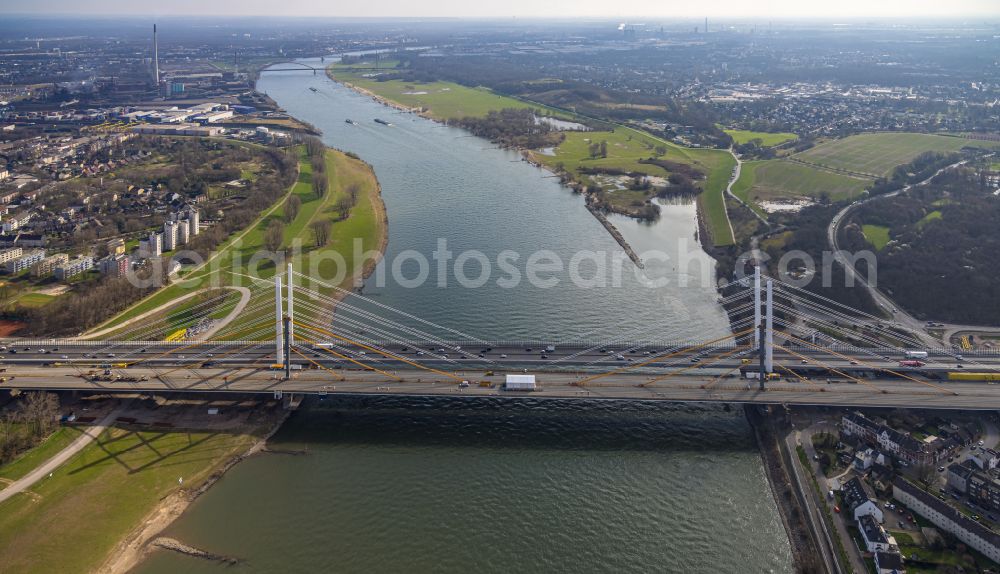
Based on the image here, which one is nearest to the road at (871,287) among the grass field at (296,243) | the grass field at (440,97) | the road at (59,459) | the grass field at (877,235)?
the grass field at (877,235)

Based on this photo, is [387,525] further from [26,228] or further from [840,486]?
[26,228]

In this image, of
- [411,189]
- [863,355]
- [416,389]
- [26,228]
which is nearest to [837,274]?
[863,355]

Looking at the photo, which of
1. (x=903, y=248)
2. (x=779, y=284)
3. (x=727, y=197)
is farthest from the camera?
(x=727, y=197)

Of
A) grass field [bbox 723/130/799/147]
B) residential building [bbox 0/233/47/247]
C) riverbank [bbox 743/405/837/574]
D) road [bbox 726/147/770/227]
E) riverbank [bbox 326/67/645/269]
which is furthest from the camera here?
grass field [bbox 723/130/799/147]

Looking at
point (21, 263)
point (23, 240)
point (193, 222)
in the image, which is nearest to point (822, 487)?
point (193, 222)

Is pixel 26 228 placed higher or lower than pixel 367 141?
lower

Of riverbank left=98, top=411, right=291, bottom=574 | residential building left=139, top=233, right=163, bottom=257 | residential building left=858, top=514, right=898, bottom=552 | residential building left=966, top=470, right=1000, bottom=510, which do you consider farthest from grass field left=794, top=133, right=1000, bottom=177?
riverbank left=98, top=411, right=291, bottom=574

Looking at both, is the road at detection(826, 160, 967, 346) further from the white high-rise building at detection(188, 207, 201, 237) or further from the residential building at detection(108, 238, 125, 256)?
the residential building at detection(108, 238, 125, 256)
